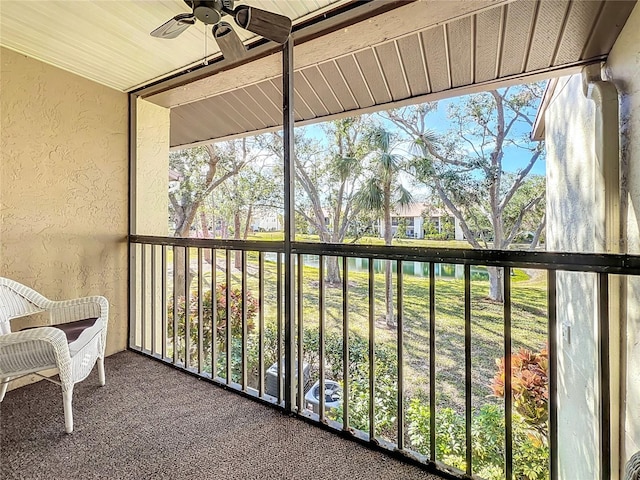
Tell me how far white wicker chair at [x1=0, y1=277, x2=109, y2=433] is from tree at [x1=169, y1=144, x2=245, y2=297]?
4454 millimetres

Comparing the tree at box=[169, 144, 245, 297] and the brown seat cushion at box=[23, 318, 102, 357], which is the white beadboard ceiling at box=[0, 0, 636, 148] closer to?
the brown seat cushion at box=[23, 318, 102, 357]

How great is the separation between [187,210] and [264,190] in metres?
1.73

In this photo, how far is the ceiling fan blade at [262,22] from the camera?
4.82ft

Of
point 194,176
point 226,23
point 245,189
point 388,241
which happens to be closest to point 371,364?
point 226,23

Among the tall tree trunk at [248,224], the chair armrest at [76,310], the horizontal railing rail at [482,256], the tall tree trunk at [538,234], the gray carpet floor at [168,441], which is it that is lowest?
the gray carpet floor at [168,441]

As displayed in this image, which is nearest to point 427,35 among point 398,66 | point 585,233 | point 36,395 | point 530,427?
point 398,66

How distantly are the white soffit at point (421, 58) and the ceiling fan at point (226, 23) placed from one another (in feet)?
1.71

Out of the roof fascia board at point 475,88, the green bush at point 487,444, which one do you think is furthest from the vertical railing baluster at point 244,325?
the green bush at point 487,444

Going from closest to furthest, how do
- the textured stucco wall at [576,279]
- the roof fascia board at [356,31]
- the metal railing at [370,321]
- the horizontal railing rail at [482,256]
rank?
the horizontal railing rail at [482,256], the metal railing at [370,321], the roof fascia board at [356,31], the textured stucco wall at [576,279]

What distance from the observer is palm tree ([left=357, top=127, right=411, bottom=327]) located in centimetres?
582

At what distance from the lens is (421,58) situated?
7.37ft

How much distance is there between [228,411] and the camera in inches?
77.2

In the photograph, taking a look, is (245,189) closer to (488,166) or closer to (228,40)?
(488,166)

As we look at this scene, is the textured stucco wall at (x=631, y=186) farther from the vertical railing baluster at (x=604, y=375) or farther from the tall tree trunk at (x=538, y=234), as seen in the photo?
the tall tree trunk at (x=538, y=234)
